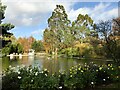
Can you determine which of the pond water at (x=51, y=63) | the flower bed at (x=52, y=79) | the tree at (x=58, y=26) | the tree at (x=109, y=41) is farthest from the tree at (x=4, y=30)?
the tree at (x=58, y=26)

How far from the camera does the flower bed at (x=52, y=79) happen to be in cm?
565

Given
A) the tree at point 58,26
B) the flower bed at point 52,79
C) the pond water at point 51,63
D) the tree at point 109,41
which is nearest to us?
the flower bed at point 52,79

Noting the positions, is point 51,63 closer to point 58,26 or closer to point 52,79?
point 52,79

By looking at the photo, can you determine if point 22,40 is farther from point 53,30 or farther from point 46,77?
point 46,77

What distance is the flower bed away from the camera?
5652 mm

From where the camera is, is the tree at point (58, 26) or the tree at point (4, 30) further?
the tree at point (58, 26)

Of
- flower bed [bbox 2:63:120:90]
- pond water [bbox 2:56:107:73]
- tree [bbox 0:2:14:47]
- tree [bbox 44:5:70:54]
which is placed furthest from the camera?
tree [bbox 44:5:70:54]

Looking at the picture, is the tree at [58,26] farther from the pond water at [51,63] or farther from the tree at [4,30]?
the tree at [4,30]

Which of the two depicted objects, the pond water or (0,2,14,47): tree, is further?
the pond water

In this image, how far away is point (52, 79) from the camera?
19.0 ft

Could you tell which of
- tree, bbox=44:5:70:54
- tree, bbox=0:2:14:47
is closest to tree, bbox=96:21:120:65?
tree, bbox=0:2:14:47

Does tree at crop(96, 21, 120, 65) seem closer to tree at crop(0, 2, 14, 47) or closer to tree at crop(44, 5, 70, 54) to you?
tree at crop(0, 2, 14, 47)

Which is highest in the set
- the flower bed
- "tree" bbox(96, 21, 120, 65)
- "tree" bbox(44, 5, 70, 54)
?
"tree" bbox(44, 5, 70, 54)

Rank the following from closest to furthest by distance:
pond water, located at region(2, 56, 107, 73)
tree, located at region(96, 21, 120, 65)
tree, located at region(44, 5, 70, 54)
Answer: tree, located at region(96, 21, 120, 65), pond water, located at region(2, 56, 107, 73), tree, located at region(44, 5, 70, 54)
